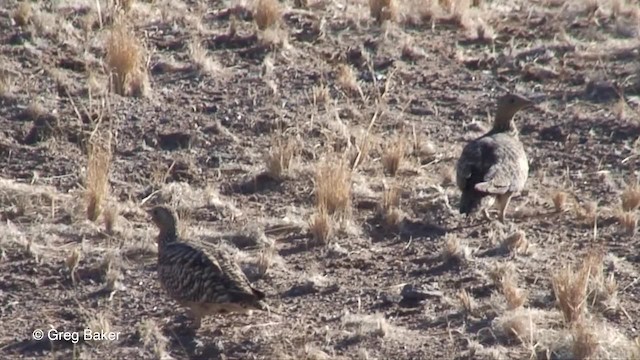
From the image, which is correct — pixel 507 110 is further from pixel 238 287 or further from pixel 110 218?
pixel 238 287

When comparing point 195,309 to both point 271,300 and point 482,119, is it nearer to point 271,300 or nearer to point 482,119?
point 271,300

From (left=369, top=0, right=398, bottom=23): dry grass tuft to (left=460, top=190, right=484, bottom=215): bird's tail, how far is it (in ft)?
15.1

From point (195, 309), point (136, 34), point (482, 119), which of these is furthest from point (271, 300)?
point (136, 34)

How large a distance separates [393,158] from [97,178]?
8.25 ft

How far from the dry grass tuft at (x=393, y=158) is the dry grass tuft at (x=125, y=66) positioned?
241 centimetres

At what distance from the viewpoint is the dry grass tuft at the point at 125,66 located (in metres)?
14.0

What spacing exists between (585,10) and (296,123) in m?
4.70

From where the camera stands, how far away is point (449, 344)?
998 cm

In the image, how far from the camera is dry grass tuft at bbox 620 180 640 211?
1231 cm

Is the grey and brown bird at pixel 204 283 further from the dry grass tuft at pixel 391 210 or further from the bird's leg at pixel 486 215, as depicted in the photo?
the bird's leg at pixel 486 215

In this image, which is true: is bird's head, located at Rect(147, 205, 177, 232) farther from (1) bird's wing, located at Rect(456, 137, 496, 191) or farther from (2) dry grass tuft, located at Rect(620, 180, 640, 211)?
(2) dry grass tuft, located at Rect(620, 180, 640, 211)

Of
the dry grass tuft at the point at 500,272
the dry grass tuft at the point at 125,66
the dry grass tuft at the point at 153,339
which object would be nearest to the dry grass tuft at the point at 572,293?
the dry grass tuft at the point at 500,272

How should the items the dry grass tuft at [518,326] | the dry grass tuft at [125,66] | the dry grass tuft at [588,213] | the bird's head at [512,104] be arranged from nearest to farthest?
the dry grass tuft at [518,326] → the dry grass tuft at [588,213] → the bird's head at [512,104] → the dry grass tuft at [125,66]

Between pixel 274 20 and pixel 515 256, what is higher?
pixel 274 20
